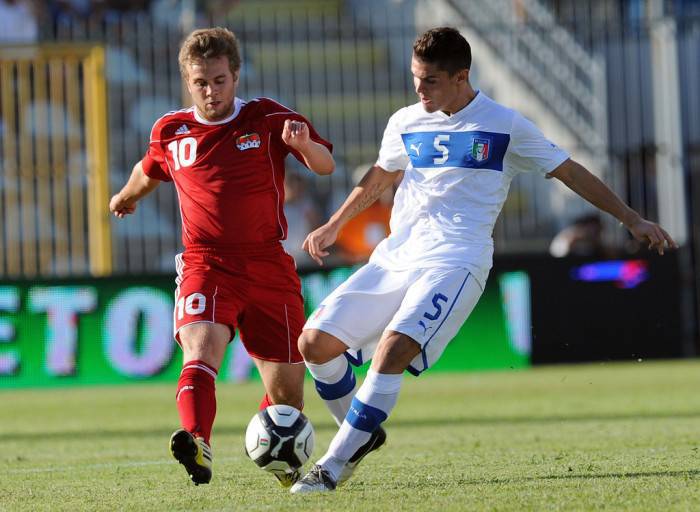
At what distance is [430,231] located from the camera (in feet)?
20.4

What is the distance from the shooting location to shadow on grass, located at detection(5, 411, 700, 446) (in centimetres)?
964

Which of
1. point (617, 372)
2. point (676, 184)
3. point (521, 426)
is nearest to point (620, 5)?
point (676, 184)

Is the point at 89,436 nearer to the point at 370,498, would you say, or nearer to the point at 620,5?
the point at 370,498

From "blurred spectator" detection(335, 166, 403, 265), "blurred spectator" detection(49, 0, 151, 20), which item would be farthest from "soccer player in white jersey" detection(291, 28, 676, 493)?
"blurred spectator" detection(49, 0, 151, 20)

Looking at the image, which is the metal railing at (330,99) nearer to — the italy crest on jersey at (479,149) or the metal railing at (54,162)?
the metal railing at (54,162)

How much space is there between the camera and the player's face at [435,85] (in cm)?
611

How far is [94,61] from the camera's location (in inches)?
611

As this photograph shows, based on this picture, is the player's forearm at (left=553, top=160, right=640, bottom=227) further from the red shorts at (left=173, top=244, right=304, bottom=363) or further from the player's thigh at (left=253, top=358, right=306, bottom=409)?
the player's thigh at (left=253, top=358, right=306, bottom=409)

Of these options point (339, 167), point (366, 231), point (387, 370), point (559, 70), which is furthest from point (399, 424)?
point (559, 70)

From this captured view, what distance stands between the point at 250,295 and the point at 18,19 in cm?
1354

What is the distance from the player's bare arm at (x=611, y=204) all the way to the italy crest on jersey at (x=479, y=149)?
0.32m

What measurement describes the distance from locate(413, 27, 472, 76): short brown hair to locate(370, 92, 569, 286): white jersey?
24 cm

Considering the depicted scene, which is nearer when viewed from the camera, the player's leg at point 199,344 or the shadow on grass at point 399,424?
the player's leg at point 199,344

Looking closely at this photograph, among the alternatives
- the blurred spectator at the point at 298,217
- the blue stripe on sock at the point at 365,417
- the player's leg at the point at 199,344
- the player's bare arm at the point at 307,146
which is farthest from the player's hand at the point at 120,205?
the blurred spectator at the point at 298,217
